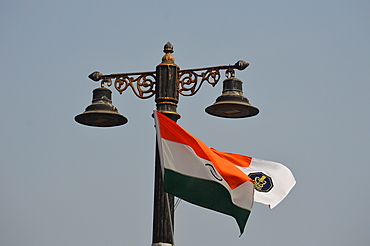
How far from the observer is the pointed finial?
11.8m

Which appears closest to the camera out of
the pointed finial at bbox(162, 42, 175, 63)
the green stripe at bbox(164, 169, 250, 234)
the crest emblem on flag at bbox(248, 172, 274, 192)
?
the green stripe at bbox(164, 169, 250, 234)

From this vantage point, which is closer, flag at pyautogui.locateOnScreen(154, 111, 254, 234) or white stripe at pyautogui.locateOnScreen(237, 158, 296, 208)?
flag at pyautogui.locateOnScreen(154, 111, 254, 234)

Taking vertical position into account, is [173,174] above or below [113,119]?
below

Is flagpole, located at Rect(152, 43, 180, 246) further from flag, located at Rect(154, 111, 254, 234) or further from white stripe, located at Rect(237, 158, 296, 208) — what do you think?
white stripe, located at Rect(237, 158, 296, 208)

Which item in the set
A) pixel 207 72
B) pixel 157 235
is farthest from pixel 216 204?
pixel 207 72

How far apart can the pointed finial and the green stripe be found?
2.01 metres

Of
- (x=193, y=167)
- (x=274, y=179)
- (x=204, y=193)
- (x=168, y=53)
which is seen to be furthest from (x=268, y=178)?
(x=168, y=53)

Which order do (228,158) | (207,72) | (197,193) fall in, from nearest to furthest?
(197,193) < (207,72) < (228,158)

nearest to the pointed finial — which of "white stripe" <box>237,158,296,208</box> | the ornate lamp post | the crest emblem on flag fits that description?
the ornate lamp post

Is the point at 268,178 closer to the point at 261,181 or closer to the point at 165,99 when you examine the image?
the point at 261,181

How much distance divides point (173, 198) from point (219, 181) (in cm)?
81

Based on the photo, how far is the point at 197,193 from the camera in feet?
35.8

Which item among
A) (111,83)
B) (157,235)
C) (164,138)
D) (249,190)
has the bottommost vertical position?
(157,235)

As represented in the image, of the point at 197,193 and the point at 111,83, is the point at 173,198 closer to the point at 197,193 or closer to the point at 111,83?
the point at 197,193
